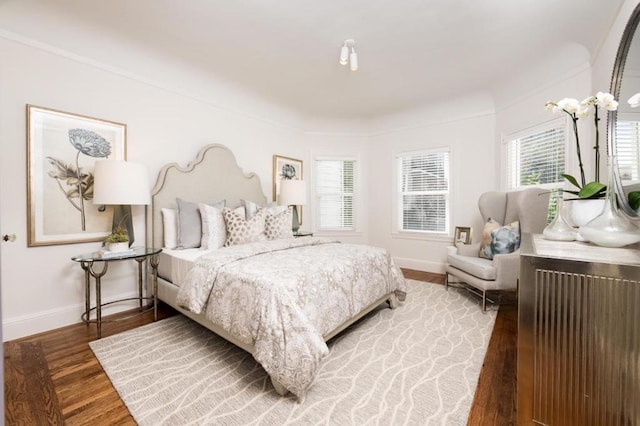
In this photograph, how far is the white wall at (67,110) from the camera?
7.06 feet

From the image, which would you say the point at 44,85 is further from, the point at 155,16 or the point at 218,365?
the point at 218,365

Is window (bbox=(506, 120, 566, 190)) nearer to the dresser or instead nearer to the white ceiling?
the white ceiling

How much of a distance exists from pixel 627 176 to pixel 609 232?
477 mm

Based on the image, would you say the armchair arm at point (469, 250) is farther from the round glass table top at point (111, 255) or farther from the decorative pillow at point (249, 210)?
the round glass table top at point (111, 255)

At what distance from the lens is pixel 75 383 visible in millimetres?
1669

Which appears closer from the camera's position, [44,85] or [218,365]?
[218,365]

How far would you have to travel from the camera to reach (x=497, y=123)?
12.5 feet

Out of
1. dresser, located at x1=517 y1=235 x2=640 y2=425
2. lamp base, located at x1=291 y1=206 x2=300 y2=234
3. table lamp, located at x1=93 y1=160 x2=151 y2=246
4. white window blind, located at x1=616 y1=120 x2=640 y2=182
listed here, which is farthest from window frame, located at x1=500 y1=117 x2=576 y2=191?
table lamp, located at x1=93 y1=160 x2=151 y2=246

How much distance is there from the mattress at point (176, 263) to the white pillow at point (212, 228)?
12cm

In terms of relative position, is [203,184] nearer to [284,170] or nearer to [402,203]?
[284,170]

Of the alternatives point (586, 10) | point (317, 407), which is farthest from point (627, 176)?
point (317, 407)

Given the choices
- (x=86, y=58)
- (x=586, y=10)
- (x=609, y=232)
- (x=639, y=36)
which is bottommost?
(x=609, y=232)

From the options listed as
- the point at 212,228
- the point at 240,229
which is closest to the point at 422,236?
the point at 240,229

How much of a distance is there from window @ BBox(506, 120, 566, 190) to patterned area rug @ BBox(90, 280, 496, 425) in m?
1.84
